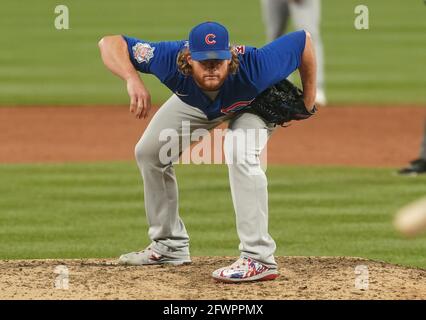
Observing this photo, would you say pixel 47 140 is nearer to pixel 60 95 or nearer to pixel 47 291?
pixel 60 95

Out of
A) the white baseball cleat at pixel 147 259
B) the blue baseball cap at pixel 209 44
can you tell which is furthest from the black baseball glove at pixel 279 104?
the white baseball cleat at pixel 147 259

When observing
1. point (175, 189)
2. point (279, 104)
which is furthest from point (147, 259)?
point (279, 104)

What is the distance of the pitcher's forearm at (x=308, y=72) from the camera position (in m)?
6.80

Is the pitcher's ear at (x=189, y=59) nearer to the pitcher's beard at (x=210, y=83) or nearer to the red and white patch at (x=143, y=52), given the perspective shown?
the pitcher's beard at (x=210, y=83)

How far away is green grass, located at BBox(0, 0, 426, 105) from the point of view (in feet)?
59.1

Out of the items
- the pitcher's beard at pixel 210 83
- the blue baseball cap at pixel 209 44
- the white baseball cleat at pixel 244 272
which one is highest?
the blue baseball cap at pixel 209 44

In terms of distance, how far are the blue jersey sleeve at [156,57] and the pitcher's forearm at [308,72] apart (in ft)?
2.12

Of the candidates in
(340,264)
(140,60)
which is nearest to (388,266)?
(340,264)

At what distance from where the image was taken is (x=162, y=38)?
2230cm

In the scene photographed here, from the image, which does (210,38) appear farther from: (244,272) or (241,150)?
(244,272)

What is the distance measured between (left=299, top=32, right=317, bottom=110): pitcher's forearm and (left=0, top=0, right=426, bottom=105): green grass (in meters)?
9.94

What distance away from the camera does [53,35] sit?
24812mm

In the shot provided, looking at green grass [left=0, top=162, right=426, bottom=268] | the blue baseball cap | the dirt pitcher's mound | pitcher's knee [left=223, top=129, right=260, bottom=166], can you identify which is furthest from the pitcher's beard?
green grass [left=0, top=162, right=426, bottom=268]

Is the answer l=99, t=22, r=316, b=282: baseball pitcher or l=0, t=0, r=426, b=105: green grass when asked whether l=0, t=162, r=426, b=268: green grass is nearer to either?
l=99, t=22, r=316, b=282: baseball pitcher
